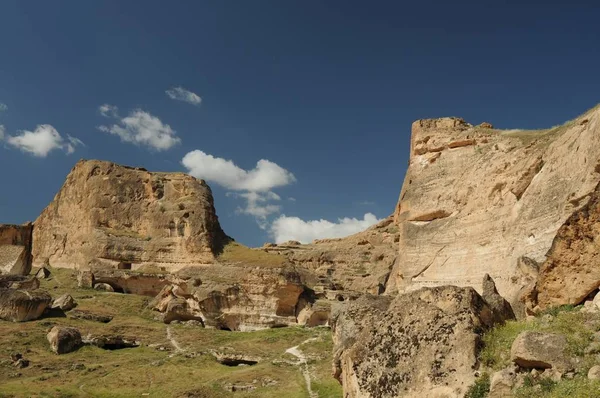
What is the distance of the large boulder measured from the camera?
117ft

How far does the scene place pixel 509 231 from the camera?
25.5m

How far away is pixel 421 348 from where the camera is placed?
9.33m

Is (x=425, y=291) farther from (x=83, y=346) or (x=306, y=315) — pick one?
(x=306, y=315)

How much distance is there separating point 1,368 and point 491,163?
97.3ft

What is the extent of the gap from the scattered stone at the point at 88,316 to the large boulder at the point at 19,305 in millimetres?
2225

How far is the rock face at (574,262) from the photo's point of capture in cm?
1007

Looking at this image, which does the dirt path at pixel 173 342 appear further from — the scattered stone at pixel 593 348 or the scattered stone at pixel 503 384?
the scattered stone at pixel 593 348

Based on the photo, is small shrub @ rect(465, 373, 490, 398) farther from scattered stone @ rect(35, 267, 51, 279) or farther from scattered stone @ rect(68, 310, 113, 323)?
scattered stone @ rect(35, 267, 51, 279)

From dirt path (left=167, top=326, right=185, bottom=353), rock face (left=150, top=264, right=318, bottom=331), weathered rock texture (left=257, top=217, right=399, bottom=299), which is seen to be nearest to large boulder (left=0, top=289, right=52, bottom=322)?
dirt path (left=167, top=326, right=185, bottom=353)

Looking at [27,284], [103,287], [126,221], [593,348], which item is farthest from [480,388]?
[126,221]

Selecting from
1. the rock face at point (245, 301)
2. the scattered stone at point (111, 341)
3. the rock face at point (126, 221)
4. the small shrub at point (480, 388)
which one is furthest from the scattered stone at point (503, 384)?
the rock face at point (126, 221)

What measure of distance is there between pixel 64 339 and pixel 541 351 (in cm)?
3019

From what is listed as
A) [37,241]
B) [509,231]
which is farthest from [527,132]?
[37,241]

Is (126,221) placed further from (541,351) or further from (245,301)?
(541,351)
